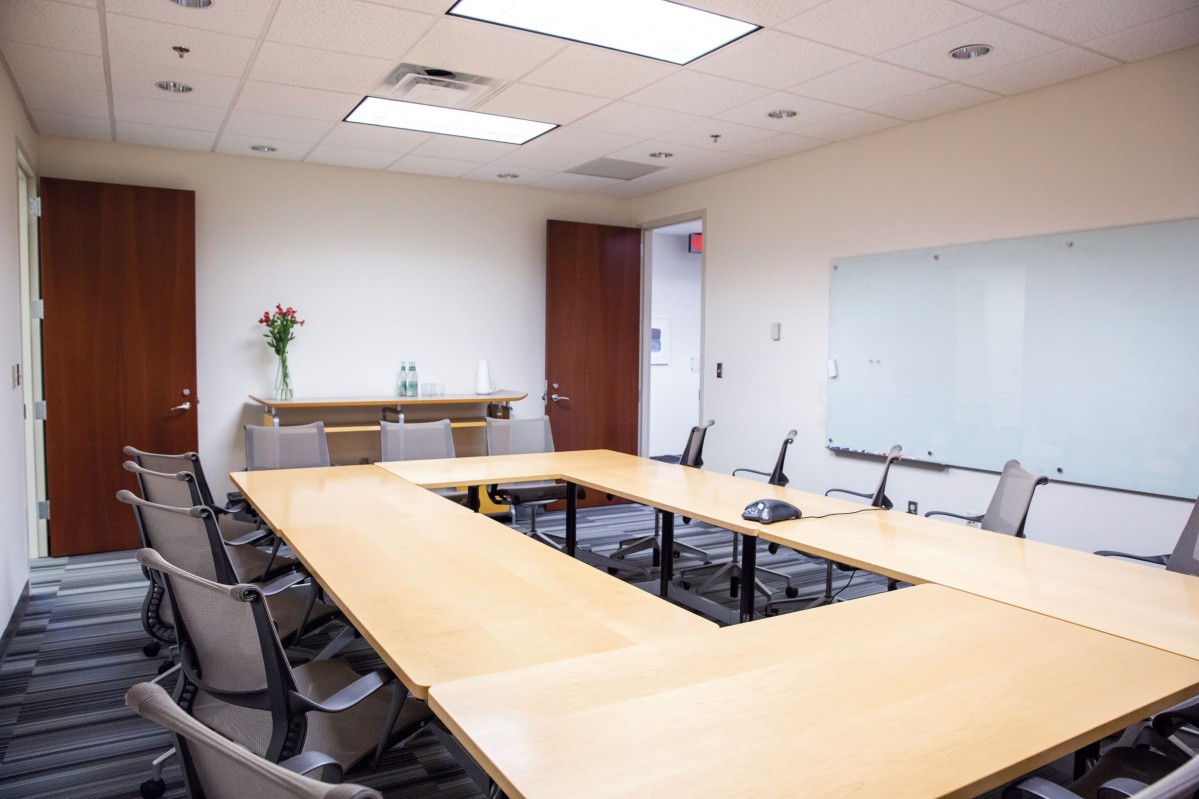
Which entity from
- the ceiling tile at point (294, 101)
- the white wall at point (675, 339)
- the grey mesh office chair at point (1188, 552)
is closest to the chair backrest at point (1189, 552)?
the grey mesh office chair at point (1188, 552)

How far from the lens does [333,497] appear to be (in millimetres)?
3553

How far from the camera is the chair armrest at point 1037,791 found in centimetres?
138

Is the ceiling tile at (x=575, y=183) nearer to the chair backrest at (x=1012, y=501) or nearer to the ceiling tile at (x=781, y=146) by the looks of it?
the ceiling tile at (x=781, y=146)

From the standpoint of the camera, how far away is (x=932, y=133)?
15.8ft

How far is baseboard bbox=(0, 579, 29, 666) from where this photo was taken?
355cm

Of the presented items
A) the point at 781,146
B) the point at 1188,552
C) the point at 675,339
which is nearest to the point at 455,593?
the point at 1188,552

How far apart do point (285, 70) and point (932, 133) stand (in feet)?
12.1

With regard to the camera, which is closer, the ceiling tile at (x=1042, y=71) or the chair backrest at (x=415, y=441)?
the ceiling tile at (x=1042, y=71)

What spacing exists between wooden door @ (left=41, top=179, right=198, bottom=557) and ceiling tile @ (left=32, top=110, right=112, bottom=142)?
348 millimetres

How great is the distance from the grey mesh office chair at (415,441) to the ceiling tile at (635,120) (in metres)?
2.15

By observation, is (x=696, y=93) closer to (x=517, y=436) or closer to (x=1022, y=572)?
(x=517, y=436)

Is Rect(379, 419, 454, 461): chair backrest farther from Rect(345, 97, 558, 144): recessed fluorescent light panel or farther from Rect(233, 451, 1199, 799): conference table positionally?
Rect(233, 451, 1199, 799): conference table

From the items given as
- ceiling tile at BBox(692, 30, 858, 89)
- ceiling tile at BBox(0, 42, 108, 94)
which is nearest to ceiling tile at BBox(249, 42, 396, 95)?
ceiling tile at BBox(0, 42, 108, 94)

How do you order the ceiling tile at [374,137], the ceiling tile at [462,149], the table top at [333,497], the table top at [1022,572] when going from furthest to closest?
1. the ceiling tile at [462,149]
2. the ceiling tile at [374,137]
3. the table top at [333,497]
4. the table top at [1022,572]
